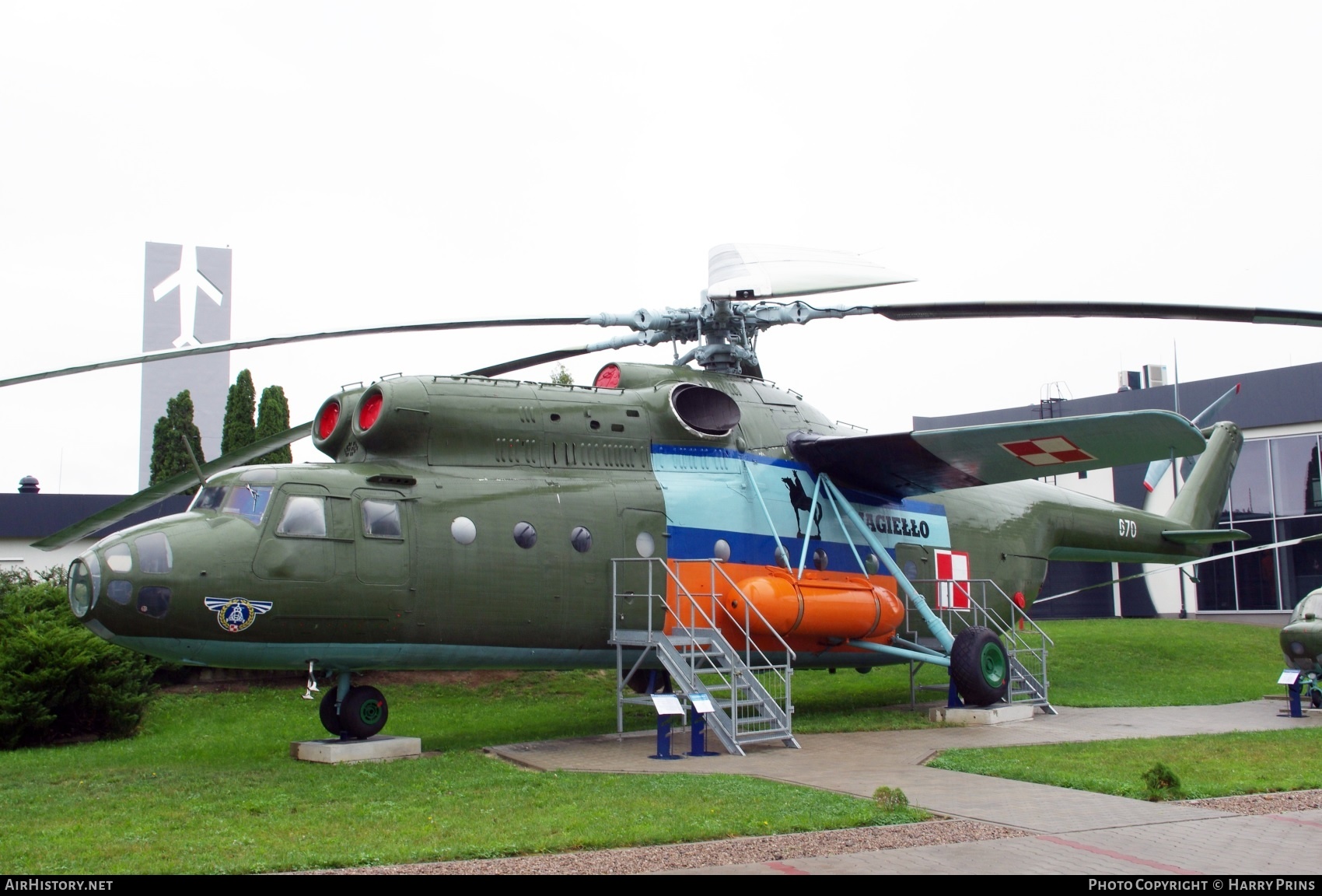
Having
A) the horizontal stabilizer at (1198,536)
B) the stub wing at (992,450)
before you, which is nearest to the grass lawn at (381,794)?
the horizontal stabilizer at (1198,536)

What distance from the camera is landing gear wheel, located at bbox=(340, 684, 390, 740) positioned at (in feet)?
43.9

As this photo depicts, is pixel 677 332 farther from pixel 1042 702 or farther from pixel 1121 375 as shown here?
pixel 1121 375

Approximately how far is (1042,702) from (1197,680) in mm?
7514

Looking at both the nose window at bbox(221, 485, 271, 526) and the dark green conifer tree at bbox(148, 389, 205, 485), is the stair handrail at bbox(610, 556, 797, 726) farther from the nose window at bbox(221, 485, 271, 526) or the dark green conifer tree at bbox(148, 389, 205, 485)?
the dark green conifer tree at bbox(148, 389, 205, 485)

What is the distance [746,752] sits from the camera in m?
13.6

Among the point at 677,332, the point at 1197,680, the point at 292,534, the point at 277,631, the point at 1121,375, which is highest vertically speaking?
the point at 1121,375

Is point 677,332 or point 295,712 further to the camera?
point 295,712

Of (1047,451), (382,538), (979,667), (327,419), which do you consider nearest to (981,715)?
(979,667)

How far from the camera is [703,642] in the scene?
14344 mm

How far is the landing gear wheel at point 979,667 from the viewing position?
646 inches

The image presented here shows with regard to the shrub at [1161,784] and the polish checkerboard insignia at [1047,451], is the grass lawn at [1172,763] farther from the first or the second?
the polish checkerboard insignia at [1047,451]

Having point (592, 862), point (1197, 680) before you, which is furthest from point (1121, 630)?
point (592, 862)

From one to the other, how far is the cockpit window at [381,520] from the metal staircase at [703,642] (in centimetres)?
304

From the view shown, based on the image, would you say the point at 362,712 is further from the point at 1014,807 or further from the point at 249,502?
the point at 1014,807
